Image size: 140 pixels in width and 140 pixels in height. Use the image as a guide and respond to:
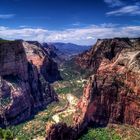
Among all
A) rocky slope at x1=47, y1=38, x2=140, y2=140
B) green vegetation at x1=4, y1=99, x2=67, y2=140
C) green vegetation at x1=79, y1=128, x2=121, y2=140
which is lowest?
green vegetation at x1=4, y1=99, x2=67, y2=140

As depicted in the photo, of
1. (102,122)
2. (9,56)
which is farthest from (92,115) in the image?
(9,56)

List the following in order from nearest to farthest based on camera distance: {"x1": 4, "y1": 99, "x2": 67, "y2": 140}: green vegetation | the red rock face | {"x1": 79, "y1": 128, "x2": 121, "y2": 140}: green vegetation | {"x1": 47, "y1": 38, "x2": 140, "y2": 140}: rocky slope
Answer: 1. {"x1": 79, "y1": 128, "x2": 121, "y2": 140}: green vegetation
2. {"x1": 47, "y1": 38, "x2": 140, "y2": 140}: rocky slope
3. the red rock face
4. {"x1": 4, "y1": 99, "x2": 67, "y2": 140}: green vegetation

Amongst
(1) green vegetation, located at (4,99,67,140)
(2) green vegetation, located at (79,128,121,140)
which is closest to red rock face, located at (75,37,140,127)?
(2) green vegetation, located at (79,128,121,140)

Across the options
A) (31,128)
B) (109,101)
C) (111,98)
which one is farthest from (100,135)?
(31,128)

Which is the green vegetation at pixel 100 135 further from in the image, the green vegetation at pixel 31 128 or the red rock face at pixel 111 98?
the green vegetation at pixel 31 128

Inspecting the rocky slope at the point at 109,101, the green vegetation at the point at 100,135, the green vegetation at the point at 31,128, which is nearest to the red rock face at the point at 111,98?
the rocky slope at the point at 109,101

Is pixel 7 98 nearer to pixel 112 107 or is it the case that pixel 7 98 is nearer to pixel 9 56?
pixel 9 56

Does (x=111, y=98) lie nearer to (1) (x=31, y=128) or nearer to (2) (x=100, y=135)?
(2) (x=100, y=135)

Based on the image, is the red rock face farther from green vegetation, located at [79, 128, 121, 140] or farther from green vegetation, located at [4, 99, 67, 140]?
green vegetation, located at [4, 99, 67, 140]

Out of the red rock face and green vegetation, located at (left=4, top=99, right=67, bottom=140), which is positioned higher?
the red rock face

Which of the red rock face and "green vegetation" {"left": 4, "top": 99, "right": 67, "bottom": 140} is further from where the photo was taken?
"green vegetation" {"left": 4, "top": 99, "right": 67, "bottom": 140}
